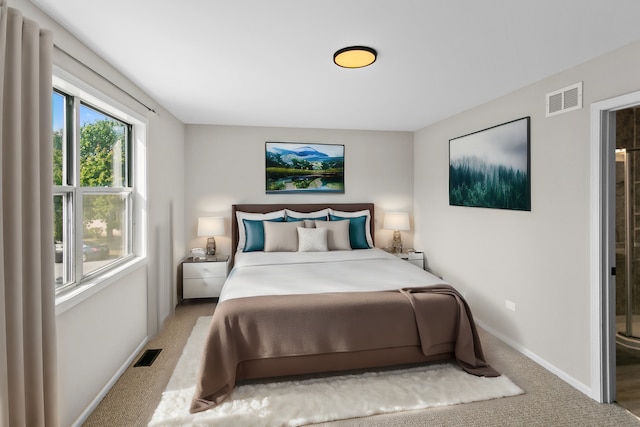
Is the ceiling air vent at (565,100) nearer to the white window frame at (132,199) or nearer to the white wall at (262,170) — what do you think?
the white wall at (262,170)

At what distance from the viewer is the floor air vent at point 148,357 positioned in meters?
2.83

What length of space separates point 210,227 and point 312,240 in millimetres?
1354

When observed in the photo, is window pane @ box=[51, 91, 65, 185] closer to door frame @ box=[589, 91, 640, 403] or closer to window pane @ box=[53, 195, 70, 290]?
window pane @ box=[53, 195, 70, 290]

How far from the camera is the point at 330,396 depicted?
232 cm

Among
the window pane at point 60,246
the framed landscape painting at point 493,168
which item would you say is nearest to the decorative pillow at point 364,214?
the framed landscape painting at point 493,168

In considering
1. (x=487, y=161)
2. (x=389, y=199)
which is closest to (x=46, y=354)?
(x=487, y=161)

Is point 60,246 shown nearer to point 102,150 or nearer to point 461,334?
point 102,150

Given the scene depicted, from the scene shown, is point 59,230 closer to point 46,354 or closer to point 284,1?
point 46,354

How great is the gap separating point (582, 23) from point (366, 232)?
3.38 m

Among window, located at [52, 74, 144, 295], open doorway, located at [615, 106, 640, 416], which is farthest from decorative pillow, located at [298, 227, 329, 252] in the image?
open doorway, located at [615, 106, 640, 416]

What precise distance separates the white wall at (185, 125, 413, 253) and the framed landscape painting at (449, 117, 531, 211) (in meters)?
1.13

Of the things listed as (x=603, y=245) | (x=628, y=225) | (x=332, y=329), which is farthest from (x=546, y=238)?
(x=332, y=329)


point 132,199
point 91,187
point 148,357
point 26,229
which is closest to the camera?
point 26,229

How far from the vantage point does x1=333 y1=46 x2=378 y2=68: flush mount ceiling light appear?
2.22 metres
